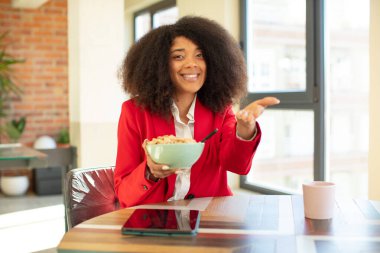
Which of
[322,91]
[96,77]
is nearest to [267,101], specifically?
[322,91]

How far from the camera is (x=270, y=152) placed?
4184 mm

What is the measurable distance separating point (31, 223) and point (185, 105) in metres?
2.74

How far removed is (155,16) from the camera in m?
5.86

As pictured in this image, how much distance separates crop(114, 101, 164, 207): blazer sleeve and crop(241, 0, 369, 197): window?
1.88m

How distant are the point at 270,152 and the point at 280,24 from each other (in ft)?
3.37

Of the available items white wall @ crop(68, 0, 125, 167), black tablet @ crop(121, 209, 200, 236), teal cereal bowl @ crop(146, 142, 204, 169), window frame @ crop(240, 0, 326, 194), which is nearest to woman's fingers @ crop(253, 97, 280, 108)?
teal cereal bowl @ crop(146, 142, 204, 169)

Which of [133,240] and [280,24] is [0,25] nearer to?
[280,24]

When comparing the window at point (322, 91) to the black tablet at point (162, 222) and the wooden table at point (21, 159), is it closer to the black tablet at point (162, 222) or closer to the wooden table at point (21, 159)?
the wooden table at point (21, 159)

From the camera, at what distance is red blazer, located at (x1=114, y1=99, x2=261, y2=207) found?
160 cm

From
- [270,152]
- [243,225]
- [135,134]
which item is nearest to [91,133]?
[270,152]

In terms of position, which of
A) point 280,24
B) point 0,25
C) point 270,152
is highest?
point 0,25

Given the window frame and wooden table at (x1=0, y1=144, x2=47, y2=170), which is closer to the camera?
wooden table at (x1=0, y1=144, x2=47, y2=170)

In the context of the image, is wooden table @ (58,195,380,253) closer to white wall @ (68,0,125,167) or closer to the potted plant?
white wall @ (68,0,125,167)

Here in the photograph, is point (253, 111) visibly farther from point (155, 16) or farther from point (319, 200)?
point (155, 16)
